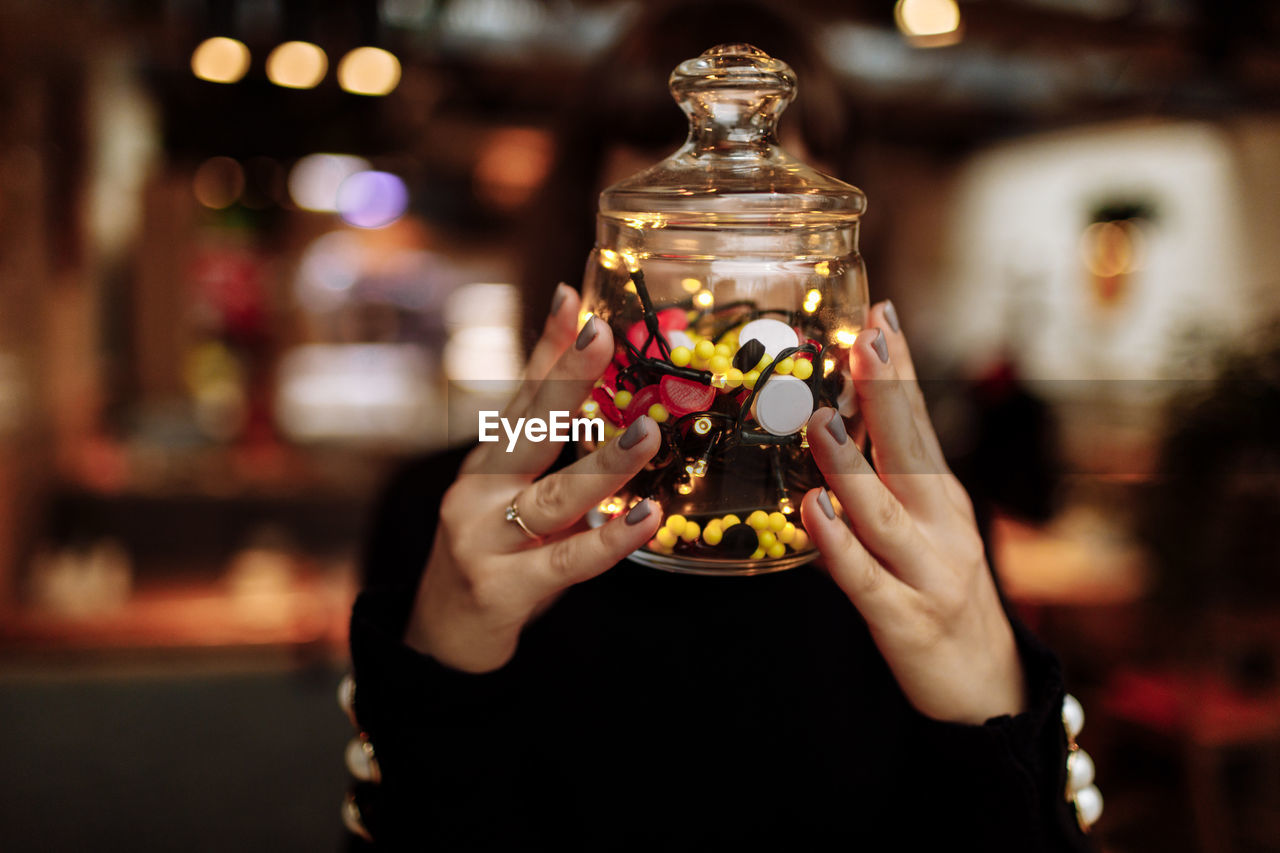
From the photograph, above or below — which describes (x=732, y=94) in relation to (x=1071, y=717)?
above

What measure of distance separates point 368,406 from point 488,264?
1882 mm

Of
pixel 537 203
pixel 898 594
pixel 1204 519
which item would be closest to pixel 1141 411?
pixel 1204 519

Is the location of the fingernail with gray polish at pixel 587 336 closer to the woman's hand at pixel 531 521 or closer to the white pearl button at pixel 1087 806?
the woman's hand at pixel 531 521

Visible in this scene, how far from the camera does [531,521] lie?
0.57 metres

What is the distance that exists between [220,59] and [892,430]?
2461 mm

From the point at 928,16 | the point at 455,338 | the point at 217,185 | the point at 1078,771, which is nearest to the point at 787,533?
the point at 1078,771

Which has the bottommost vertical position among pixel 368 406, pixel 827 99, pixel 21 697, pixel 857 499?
pixel 368 406

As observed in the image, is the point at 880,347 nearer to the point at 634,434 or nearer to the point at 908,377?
the point at 908,377

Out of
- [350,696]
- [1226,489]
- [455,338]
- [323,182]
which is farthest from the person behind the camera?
[455,338]

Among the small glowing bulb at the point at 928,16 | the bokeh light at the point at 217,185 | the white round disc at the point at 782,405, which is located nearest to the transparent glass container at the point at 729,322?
the white round disc at the point at 782,405

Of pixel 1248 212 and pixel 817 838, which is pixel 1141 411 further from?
pixel 817 838

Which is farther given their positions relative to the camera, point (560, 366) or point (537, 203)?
point (537, 203)

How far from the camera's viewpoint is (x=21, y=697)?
6.52 feet

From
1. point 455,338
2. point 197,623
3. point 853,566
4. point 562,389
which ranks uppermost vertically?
point 562,389
